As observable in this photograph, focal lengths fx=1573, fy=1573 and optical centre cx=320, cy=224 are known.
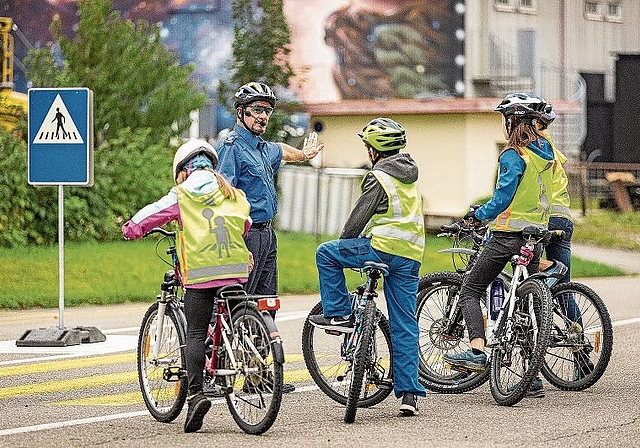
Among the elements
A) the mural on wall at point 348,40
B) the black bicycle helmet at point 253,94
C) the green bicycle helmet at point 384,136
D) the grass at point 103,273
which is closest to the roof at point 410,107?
the grass at point 103,273

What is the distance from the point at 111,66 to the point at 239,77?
12.6 ft

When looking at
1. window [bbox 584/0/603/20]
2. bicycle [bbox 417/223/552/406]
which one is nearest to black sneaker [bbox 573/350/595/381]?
bicycle [bbox 417/223/552/406]

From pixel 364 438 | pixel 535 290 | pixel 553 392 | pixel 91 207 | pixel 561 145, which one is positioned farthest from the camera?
pixel 561 145

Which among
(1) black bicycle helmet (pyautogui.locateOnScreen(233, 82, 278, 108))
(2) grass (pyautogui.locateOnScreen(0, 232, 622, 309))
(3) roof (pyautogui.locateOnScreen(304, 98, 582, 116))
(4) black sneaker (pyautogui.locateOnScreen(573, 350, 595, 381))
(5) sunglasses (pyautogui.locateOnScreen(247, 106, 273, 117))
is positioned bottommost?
(4) black sneaker (pyautogui.locateOnScreen(573, 350, 595, 381))

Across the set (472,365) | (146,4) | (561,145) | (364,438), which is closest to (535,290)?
(472,365)

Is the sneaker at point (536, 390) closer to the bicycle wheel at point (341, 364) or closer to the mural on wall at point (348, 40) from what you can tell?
the bicycle wheel at point (341, 364)

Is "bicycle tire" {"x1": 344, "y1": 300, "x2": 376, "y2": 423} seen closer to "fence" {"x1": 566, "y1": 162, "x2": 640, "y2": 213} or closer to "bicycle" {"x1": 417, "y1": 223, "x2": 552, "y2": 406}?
"bicycle" {"x1": 417, "y1": 223, "x2": 552, "y2": 406}

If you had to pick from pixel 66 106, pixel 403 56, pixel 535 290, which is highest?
pixel 403 56

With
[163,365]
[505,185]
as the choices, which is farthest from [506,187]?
[163,365]

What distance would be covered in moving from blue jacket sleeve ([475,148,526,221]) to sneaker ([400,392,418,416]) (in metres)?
1.51

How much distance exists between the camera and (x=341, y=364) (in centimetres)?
986

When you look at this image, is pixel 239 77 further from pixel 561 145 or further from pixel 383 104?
pixel 561 145

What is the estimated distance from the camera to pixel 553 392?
35.8ft

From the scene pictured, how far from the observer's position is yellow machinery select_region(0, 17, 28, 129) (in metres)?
26.2
